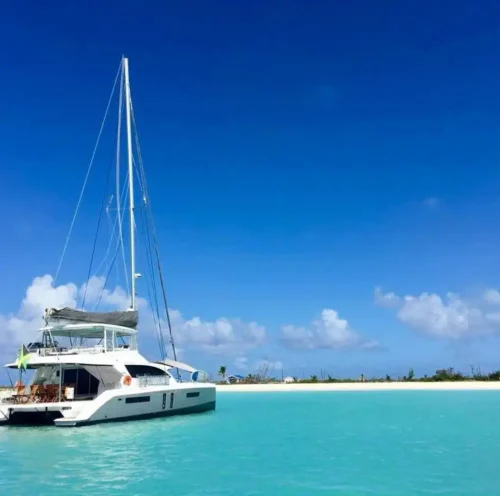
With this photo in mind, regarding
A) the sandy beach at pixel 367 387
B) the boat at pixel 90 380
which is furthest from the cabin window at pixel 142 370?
the sandy beach at pixel 367 387

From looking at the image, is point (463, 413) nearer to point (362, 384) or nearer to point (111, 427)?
point (111, 427)

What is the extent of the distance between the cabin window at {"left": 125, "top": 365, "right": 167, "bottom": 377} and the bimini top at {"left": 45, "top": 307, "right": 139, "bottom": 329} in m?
2.13

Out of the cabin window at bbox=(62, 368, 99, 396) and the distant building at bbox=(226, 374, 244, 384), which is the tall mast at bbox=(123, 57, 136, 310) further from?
the distant building at bbox=(226, 374, 244, 384)

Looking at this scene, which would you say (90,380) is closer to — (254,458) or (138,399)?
(138,399)

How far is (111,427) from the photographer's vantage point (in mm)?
20547

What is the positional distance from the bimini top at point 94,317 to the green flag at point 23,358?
1444mm

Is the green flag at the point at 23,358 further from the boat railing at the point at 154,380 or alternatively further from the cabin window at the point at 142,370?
the boat railing at the point at 154,380

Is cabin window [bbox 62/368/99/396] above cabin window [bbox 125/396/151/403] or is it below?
above

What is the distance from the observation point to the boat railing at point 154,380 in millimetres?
23198

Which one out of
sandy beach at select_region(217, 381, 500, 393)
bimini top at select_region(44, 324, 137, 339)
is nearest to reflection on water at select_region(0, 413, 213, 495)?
bimini top at select_region(44, 324, 137, 339)

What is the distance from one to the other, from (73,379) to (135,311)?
12.7 ft

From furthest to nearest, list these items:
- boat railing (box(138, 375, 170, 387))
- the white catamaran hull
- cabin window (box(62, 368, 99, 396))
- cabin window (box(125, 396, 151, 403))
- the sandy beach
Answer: the sandy beach
cabin window (box(62, 368, 99, 396))
boat railing (box(138, 375, 170, 387))
cabin window (box(125, 396, 151, 403))
the white catamaran hull

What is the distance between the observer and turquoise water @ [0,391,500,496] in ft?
37.4

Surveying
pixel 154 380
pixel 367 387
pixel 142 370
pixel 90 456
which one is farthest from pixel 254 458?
pixel 367 387
